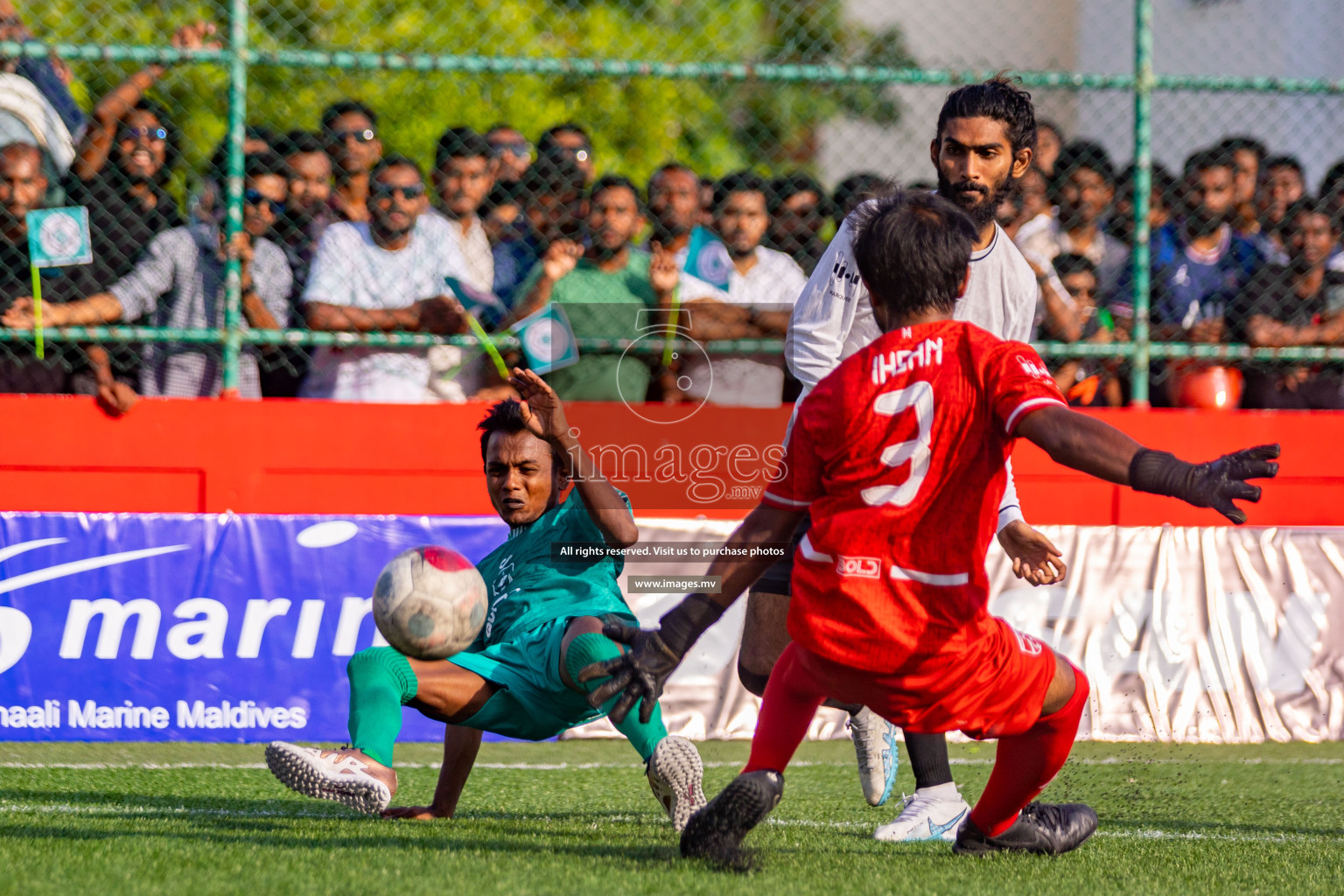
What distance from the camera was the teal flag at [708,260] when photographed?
6.82 metres

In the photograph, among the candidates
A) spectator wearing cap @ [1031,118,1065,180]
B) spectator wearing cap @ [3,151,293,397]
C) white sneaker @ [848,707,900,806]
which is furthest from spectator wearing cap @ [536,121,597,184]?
white sneaker @ [848,707,900,806]

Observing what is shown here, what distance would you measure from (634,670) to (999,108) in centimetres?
209

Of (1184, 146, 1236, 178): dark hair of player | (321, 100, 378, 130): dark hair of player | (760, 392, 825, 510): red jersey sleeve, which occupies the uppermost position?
(321, 100, 378, 130): dark hair of player

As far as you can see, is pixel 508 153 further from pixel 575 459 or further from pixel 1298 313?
pixel 1298 313

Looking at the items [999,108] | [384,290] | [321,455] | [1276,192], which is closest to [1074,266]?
[1276,192]

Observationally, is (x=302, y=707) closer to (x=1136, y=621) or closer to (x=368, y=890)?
(x=368, y=890)

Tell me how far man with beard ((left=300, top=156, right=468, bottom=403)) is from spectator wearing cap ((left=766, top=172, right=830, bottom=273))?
1574mm

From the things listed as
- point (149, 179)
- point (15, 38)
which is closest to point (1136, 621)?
point (149, 179)

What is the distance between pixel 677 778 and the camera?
12.8ft

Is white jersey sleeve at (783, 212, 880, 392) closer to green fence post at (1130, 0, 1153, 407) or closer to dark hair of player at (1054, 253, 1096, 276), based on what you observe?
green fence post at (1130, 0, 1153, 407)

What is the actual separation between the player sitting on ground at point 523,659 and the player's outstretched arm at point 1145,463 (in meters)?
1.35

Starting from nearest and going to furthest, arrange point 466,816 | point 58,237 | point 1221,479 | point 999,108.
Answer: point 1221,479 → point 999,108 → point 466,816 → point 58,237

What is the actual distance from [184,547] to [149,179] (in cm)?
183

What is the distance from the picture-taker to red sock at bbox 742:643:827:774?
3.51m
